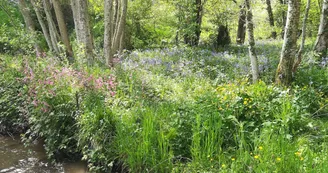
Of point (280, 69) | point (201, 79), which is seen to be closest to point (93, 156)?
point (201, 79)

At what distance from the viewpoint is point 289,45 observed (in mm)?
5422

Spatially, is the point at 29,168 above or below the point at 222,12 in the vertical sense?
below

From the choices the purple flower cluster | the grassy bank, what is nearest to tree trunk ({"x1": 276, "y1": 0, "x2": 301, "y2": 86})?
the grassy bank

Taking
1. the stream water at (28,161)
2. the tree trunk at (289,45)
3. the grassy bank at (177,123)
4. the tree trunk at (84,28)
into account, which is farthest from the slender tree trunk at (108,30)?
the tree trunk at (289,45)

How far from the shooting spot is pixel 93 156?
4289 mm

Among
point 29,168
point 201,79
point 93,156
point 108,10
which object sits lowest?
point 29,168

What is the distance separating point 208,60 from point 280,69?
3.37 meters

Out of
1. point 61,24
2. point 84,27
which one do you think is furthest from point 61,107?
point 61,24

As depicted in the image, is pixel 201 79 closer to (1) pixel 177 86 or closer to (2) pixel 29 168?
(1) pixel 177 86

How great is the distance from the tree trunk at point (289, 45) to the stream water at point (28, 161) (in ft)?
13.7

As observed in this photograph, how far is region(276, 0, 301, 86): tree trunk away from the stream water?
4.16 m

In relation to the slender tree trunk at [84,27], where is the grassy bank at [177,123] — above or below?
below

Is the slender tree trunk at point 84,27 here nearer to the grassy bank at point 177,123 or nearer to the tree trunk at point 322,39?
the grassy bank at point 177,123

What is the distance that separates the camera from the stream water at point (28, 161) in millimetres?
4801
